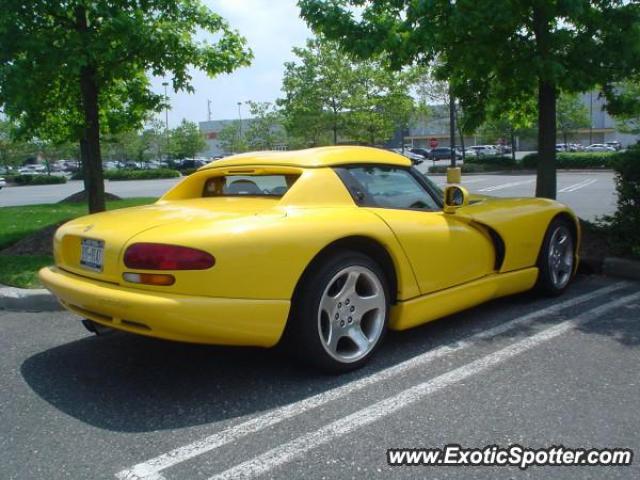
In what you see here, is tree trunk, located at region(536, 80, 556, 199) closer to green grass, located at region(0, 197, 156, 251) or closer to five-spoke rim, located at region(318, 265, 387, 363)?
five-spoke rim, located at region(318, 265, 387, 363)

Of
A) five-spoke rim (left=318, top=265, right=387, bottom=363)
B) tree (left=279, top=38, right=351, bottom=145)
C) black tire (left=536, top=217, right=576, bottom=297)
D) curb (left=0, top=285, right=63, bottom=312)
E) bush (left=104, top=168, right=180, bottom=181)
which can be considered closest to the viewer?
five-spoke rim (left=318, top=265, right=387, bottom=363)

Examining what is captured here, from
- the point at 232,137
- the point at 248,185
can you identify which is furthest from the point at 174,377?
the point at 232,137

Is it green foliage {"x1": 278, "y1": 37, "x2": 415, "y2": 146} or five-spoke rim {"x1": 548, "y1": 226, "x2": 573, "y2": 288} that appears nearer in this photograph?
five-spoke rim {"x1": 548, "y1": 226, "x2": 573, "y2": 288}

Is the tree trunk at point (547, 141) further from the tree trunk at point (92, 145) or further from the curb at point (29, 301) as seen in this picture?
the curb at point (29, 301)

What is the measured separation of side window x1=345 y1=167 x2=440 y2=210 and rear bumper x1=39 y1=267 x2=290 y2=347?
110cm

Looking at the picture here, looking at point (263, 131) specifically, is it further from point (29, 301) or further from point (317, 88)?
point (29, 301)

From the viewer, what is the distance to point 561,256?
5211 mm

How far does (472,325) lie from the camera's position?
14.4ft

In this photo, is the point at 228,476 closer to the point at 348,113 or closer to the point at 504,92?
the point at 504,92

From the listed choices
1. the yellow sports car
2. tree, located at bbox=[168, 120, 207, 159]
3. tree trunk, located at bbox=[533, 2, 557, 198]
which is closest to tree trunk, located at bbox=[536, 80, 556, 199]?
tree trunk, located at bbox=[533, 2, 557, 198]

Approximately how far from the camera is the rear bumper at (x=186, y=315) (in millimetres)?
2877

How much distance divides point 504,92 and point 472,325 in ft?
16.0

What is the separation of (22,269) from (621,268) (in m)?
6.08

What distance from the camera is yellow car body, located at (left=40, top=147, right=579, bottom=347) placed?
2.95 meters
